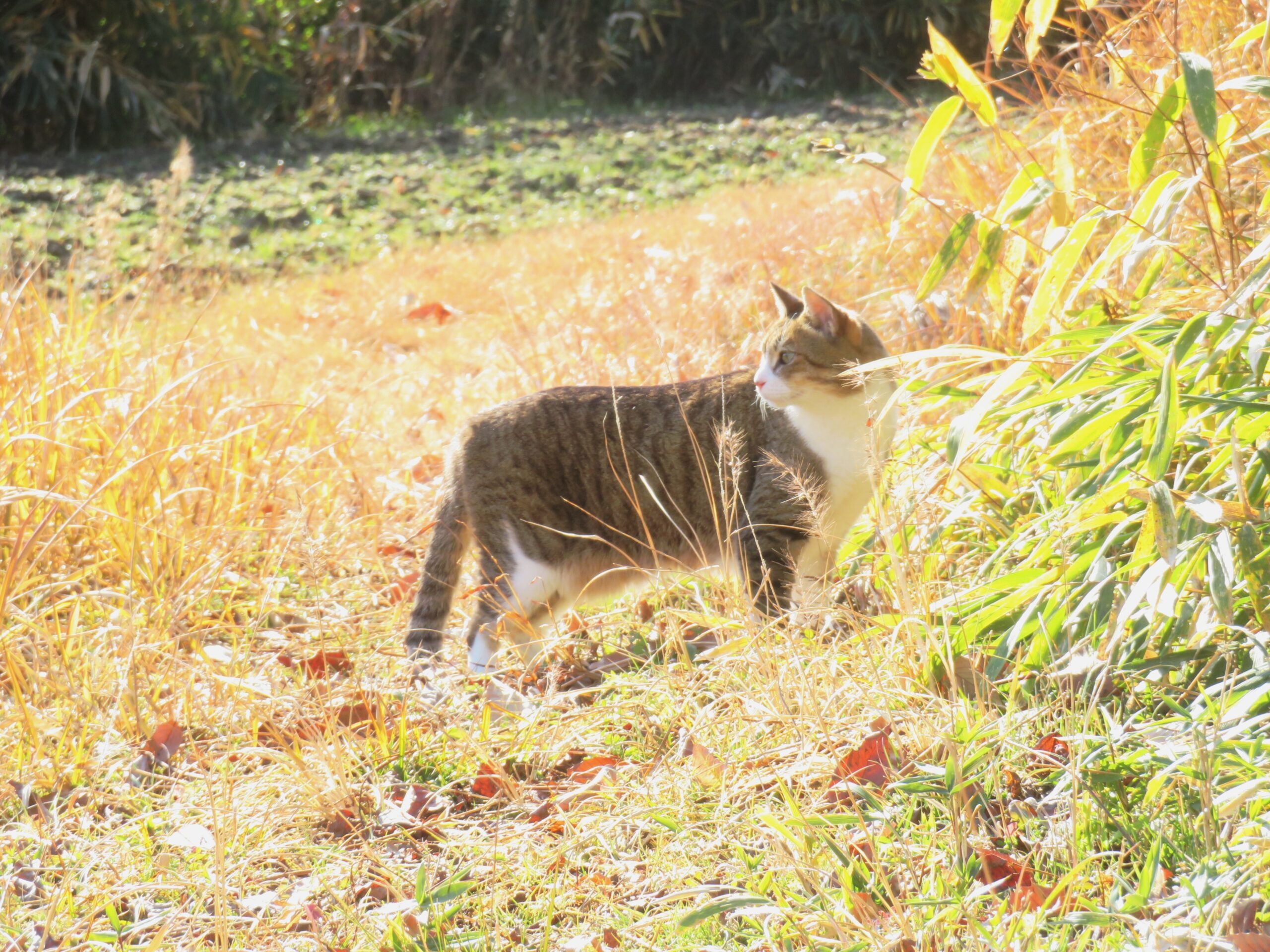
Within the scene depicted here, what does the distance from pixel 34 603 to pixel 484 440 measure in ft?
3.57

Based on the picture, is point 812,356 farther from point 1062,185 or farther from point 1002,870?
point 1002,870

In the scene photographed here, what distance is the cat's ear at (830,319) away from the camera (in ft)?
9.83

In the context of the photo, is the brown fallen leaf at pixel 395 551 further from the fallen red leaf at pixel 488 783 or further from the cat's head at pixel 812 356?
the fallen red leaf at pixel 488 783

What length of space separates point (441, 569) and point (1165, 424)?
1792mm

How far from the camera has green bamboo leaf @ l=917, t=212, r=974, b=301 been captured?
2.24 meters

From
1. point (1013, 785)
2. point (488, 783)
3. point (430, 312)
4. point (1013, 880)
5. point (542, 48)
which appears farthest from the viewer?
point (542, 48)

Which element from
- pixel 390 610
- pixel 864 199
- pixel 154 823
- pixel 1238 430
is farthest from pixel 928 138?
pixel 864 199

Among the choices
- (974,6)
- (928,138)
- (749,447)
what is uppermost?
(974,6)

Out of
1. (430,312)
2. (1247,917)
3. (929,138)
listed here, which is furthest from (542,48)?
(1247,917)

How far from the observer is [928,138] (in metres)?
2.23

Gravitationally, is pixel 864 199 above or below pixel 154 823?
above

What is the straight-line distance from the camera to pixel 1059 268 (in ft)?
6.93

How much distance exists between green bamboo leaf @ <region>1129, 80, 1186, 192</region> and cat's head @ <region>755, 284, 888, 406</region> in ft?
3.20

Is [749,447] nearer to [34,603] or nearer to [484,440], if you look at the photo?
[484,440]
